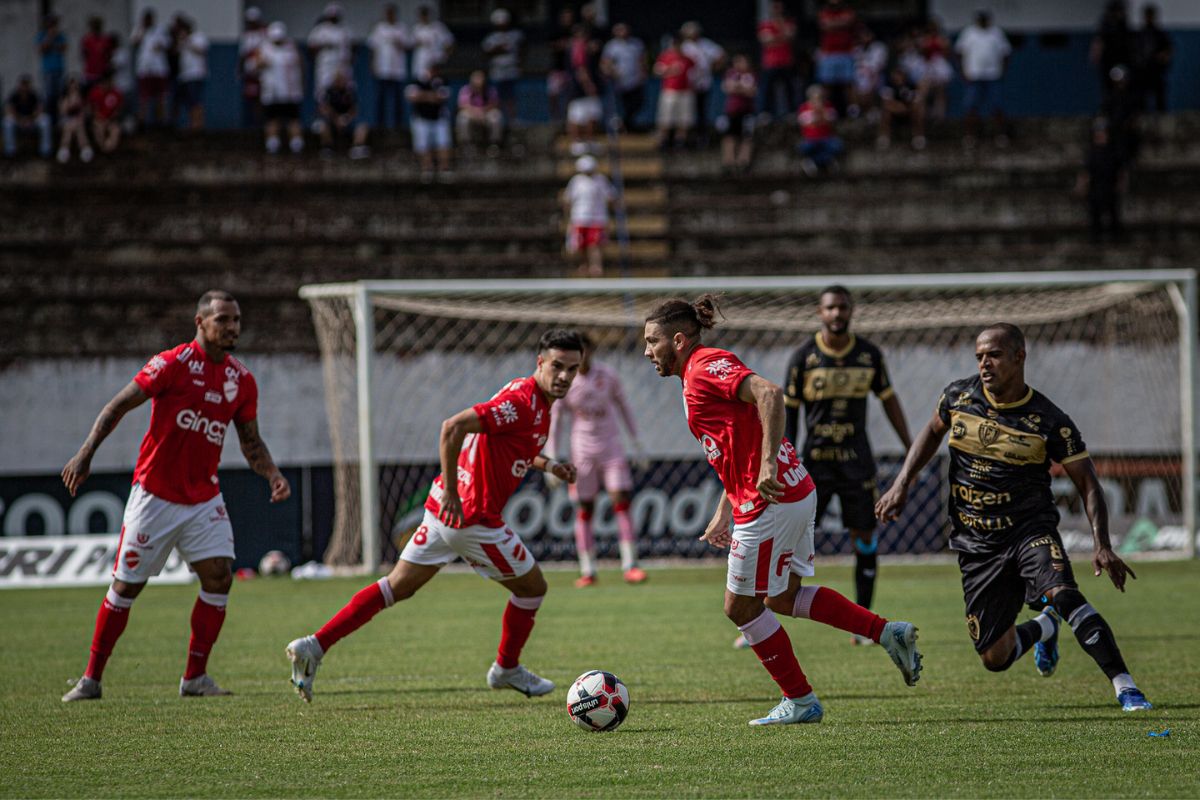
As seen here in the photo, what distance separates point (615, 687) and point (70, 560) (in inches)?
421

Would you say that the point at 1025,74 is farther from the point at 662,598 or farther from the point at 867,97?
the point at 662,598

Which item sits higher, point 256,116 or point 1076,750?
point 256,116

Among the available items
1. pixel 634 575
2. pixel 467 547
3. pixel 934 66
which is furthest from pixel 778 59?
pixel 467 547

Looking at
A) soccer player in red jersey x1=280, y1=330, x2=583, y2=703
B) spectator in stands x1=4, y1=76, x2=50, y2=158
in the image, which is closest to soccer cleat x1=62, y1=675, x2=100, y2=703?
soccer player in red jersey x1=280, y1=330, x2=583, y2=703

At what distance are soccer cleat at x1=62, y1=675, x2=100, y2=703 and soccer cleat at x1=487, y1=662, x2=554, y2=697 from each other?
2.18 meters

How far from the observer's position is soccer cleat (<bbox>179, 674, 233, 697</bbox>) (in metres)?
8.34

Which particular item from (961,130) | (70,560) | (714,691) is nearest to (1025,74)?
(961,130)

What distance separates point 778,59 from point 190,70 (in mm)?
9943

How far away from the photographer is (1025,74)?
30.0m

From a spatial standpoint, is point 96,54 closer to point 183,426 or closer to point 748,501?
point 183,426

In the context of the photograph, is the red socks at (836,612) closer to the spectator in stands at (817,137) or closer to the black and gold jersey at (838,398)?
the black and gold jersey at (838,398)

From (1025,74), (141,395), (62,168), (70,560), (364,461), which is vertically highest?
(1025,74)

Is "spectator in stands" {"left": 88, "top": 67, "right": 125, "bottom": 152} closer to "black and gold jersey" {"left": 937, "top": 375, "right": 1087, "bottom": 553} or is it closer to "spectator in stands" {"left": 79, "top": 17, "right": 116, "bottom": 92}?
"spectator in stands" {"left": 79, "top": 17, "right": 116, "bottom": 92}

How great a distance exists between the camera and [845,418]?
10406 millimetres
